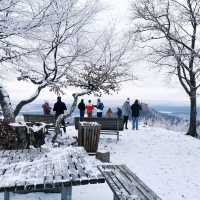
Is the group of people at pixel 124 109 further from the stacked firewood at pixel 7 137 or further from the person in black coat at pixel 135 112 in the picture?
the stacked firewood at pixel 7 137

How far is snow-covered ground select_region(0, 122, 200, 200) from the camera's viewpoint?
775 cm

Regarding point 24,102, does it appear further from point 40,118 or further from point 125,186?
point 125,186

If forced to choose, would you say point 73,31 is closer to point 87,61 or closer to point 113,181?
point 87,61

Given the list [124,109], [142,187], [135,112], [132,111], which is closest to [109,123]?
[124,109]

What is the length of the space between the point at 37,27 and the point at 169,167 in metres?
5.39

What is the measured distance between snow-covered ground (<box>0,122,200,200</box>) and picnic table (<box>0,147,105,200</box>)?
1.04 metres

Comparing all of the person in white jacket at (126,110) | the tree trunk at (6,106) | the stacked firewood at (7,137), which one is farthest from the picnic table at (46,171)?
the person in white jacket at (126,110)

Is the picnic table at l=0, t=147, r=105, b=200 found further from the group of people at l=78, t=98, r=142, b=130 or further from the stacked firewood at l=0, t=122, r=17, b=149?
the group of people at l=78, t=98, r=142, b=130

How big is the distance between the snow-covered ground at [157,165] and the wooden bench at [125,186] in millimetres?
597

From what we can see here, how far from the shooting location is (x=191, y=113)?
2141 centimetres

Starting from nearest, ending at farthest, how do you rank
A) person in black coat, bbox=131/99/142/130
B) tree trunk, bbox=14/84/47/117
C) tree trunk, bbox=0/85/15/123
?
tree trunk, bbox=0/85/15/123, tree trunk, bbox=14/84/47/117, person in black coat, bbox=131/99/142/130

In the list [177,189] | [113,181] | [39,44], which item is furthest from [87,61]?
[113,181]

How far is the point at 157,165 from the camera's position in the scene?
36.2 ft

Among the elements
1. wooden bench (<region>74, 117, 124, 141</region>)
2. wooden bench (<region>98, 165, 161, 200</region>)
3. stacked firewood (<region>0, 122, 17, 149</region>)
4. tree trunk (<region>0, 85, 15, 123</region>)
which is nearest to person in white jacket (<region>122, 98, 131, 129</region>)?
wooden bench (<region>74, 117, 124, 141</region>)
